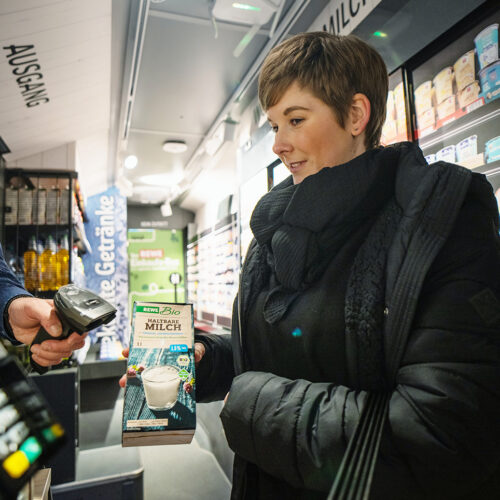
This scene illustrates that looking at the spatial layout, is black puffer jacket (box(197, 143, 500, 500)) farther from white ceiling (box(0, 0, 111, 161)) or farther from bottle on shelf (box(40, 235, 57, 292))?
bottle on shelf (box(40, 235, 57, 292))

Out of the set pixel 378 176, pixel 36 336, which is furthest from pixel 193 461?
pixel 378 176

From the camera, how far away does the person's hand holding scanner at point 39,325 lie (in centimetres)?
104

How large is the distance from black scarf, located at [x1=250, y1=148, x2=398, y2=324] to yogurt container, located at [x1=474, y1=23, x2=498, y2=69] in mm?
972

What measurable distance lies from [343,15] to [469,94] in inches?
46.9

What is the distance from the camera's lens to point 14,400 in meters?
0.45

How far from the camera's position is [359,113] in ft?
3.35

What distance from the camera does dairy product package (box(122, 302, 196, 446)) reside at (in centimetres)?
85

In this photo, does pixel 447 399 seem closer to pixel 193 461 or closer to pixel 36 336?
pixel 36 336

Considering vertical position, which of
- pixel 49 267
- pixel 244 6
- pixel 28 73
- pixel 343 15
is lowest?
pixel 49 267

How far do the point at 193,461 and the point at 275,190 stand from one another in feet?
10.3

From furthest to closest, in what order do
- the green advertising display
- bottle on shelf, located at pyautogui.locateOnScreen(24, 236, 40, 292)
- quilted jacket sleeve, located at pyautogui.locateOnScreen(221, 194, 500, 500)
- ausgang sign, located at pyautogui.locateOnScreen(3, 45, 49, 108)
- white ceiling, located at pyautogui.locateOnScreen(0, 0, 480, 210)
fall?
1. the green advertising display
2. bottle on shelf, located at pyautogui.locateOnScreen(24, 236, 40, 292)
3. ausgang sign, located at pyautogui.locateOnScreen(3, 45, 49, 108)
4. white ceiling, located at pyautogui.locateOnScreen(0, 0, 480, 210)
5. quilted jacket sleeve, located at pyautogui.locateOnScreen(221, 194, 500, 500)

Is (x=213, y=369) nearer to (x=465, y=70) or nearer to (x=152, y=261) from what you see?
(x=465, y=70)

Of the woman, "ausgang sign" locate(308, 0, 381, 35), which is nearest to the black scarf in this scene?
the woman

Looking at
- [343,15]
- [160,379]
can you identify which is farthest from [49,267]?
[160,379]
